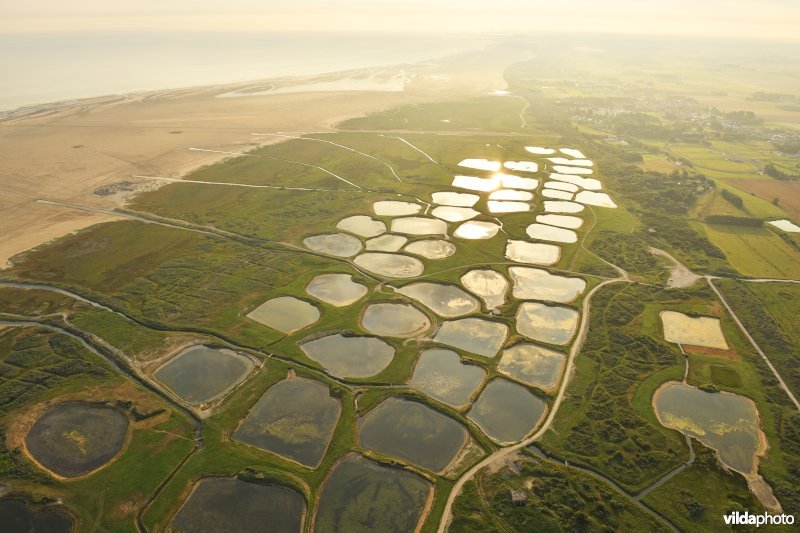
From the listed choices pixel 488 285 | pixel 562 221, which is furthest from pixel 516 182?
pixel 488 285

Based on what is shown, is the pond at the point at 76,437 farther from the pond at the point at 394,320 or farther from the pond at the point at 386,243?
the pond at the point at 386,243

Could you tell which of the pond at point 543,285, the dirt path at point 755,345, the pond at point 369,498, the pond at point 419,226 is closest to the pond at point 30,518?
the pond at point 369,498

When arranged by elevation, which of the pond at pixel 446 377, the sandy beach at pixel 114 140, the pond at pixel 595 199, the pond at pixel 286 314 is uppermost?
the sandy beach at pixel 114 140

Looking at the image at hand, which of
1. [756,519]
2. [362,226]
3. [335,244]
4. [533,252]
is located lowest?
[756,519]

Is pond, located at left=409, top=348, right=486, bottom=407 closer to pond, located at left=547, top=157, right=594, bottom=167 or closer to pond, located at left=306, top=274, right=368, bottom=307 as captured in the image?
pond, located at left=306, top=274, right=368, bottom=307

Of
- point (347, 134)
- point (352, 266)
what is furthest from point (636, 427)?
point (347, 134)

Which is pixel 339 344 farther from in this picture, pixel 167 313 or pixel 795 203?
pixel 795 203

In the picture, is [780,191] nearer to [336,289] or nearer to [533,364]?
[533,364]
